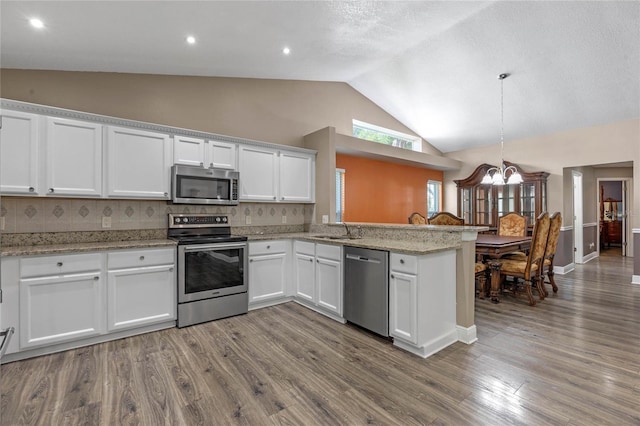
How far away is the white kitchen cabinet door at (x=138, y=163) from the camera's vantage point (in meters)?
3.06

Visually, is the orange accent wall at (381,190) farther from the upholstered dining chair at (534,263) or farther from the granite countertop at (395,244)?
the upholstered dining chair at (534,263)

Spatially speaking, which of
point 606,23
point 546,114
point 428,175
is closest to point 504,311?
point 606,23

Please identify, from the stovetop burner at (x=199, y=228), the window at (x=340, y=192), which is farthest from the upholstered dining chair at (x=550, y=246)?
the stovetop burner at (x=199, y=228)

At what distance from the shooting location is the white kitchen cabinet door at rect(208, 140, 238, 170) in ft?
12.1

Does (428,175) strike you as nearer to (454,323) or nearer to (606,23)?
(606,23)

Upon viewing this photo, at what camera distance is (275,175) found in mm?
4215

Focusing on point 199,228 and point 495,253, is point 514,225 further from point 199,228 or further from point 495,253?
point 199,228

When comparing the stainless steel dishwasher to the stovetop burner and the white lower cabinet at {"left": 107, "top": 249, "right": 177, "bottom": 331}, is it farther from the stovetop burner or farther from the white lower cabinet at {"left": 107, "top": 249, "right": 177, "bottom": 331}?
the white lower cabinet at {"left": 107, "top": 249, "right": 177, "bottom": 331}

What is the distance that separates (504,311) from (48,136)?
16.4 feet

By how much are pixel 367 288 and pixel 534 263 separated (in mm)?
2644

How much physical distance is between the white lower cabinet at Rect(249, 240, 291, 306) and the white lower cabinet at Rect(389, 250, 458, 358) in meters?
1.61

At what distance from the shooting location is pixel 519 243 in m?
4.11

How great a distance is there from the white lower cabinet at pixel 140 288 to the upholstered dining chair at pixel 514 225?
5.24 metres

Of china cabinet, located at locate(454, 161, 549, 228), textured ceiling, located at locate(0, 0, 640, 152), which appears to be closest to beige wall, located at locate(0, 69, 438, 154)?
textured ceiling, located at locate(0, 0, 640, 152)
